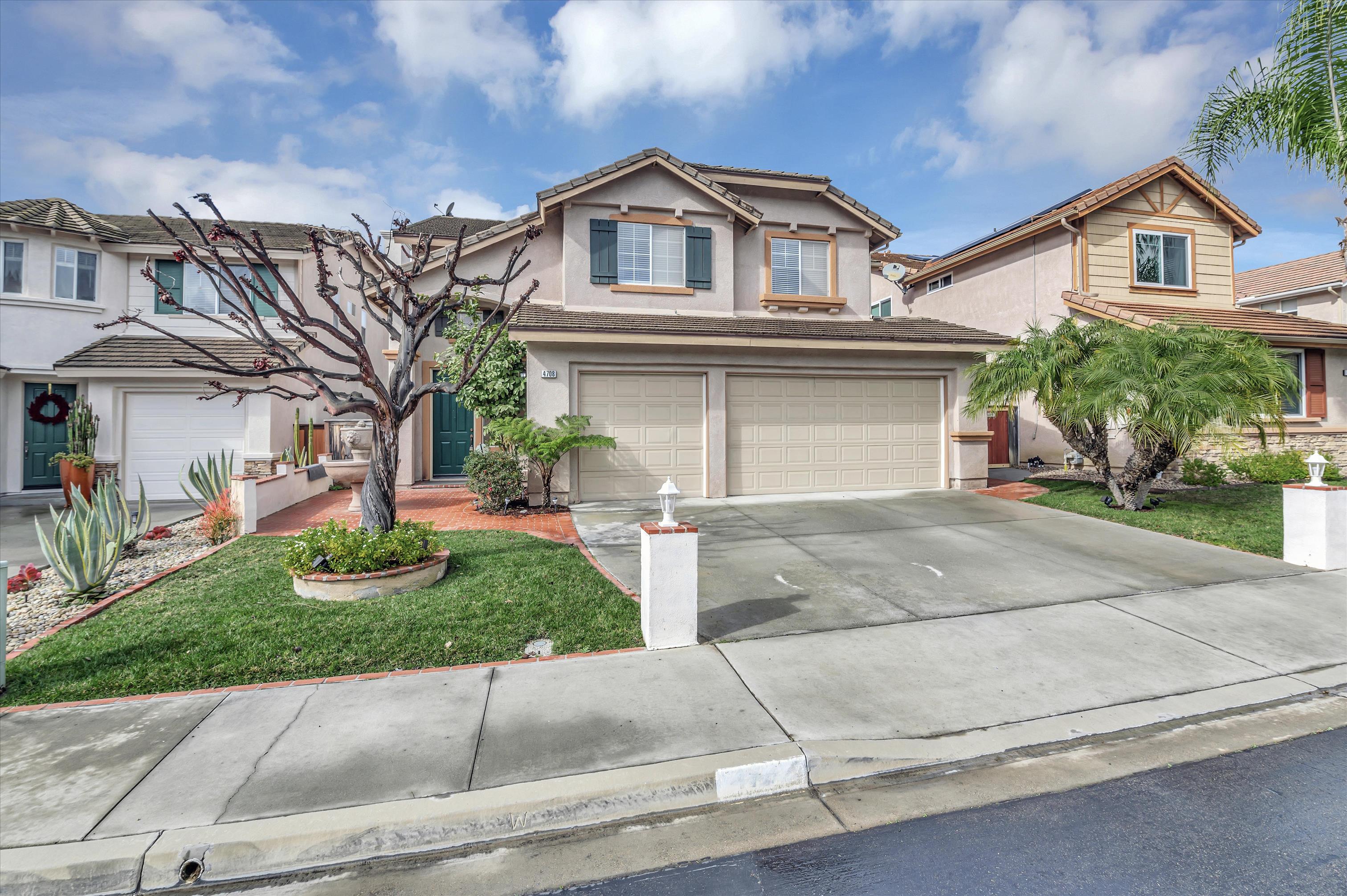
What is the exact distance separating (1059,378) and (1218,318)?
8.51m

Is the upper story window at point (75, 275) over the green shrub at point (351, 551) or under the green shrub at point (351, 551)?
over

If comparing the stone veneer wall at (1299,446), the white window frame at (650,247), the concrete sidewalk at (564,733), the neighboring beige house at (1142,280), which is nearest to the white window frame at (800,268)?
the white window frame at (650,247)

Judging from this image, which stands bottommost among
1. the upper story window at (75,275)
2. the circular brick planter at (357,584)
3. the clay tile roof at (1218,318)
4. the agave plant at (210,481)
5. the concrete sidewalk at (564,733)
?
the concrete sidewalk at (564,733)

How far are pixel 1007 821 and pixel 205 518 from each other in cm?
1024

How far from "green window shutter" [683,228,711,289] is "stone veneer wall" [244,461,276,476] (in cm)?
1040

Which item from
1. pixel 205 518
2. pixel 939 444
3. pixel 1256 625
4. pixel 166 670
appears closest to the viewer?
pixel 166 670

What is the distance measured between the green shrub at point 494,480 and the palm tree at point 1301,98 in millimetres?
13741

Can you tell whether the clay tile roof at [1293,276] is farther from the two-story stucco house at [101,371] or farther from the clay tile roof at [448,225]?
the two-story stucco house at [101,371]

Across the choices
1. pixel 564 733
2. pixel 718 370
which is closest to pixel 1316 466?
pixel 718 370

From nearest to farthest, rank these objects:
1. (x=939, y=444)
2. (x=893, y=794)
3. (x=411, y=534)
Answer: (x=893, y=794), (x=411, y=534), (x=939, y=444)

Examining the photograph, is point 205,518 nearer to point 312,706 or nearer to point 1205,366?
point 312,706

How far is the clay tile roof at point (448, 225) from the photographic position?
1691 cm

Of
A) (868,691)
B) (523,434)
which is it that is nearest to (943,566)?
(868,691)

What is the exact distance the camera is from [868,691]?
14.0 ft
